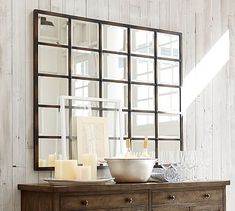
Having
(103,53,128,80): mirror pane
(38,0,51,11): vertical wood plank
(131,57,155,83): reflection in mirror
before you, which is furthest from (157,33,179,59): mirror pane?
(38,0,51,11): vertical wood plank

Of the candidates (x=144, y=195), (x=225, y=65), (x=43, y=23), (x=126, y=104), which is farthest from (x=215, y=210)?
(x=43, y=23)

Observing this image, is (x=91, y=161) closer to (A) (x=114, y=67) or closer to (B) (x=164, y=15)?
(A) (x=114, y=67)

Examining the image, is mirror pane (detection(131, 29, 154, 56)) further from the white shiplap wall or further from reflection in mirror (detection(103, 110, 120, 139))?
reflection in mirror (detection(103, 110, 120, 139))

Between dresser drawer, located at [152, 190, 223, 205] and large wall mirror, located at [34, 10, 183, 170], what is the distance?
1.61 feet

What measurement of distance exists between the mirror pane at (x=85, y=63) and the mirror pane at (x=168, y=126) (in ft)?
2.15

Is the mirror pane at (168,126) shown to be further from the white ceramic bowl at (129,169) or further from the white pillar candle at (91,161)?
the white pillar candle at (91,161)

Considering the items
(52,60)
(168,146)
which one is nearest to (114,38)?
(52,60)

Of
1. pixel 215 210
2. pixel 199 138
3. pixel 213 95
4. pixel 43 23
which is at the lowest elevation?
pixel 215 210

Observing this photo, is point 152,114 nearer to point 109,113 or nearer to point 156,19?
point 109,113

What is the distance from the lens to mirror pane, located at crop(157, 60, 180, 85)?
14.7ft

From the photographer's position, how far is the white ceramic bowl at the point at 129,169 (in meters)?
3.77

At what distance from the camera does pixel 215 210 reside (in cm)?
413

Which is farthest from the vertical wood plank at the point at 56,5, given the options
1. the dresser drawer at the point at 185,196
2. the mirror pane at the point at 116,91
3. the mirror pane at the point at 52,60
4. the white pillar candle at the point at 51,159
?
the dresser drawer at the point at 185,196

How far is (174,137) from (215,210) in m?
0.66
